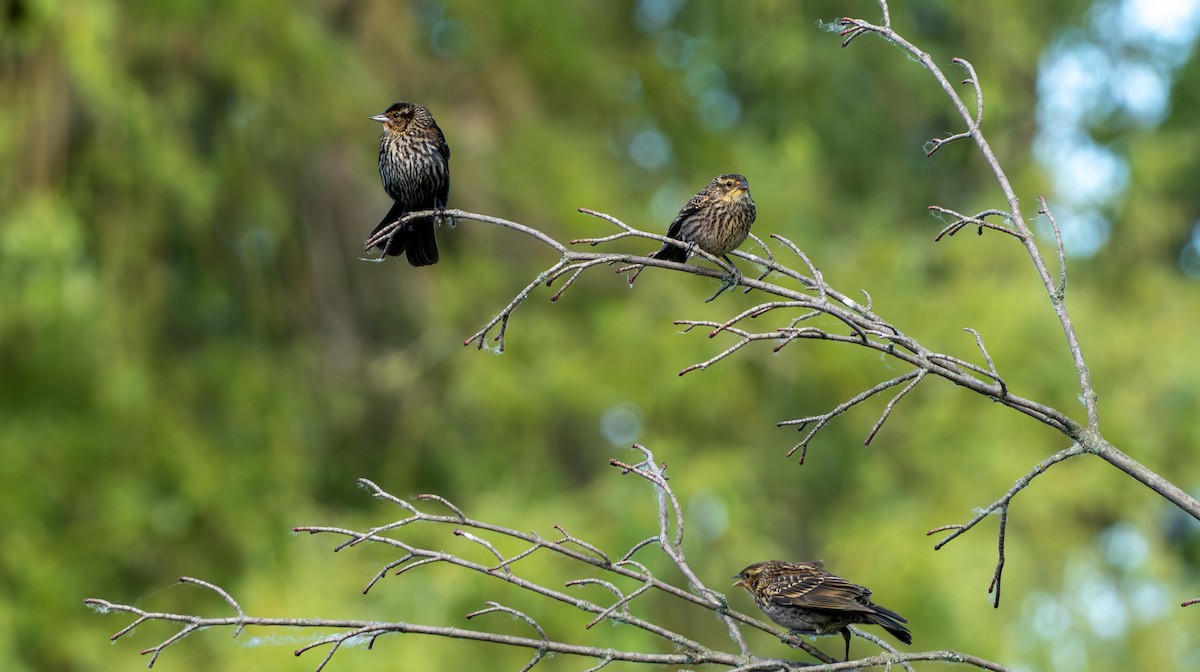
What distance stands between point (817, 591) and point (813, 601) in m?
0.06

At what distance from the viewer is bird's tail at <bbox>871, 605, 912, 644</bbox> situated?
3050 mm

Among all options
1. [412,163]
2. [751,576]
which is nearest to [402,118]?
[412,163]

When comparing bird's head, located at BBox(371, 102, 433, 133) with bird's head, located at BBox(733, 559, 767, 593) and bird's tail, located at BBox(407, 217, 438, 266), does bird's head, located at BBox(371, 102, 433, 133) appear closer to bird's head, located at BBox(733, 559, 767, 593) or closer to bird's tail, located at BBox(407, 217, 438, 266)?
bird's tail, located at BBox(407, 217, 438, 266)

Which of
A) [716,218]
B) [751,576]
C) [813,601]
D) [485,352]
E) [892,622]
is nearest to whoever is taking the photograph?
[892,622]

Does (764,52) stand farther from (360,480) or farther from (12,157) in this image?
(360,480)

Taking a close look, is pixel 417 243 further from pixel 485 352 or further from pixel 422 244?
pixel 485 352

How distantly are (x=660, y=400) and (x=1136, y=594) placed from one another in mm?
4177

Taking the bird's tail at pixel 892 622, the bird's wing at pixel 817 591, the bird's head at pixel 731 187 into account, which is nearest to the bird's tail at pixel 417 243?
the bird's head at pixel 731 187

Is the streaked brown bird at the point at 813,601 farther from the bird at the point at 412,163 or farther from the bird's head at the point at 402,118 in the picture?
the bird's head at the point at 402,118

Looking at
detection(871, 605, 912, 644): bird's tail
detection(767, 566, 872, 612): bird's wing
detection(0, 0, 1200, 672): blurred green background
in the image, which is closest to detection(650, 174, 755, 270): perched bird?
detection(767, 566, 872, 612): bird's wing

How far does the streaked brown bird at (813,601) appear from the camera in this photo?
10.9ft

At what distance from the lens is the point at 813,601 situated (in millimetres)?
3596

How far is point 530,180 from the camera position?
9.06 meters

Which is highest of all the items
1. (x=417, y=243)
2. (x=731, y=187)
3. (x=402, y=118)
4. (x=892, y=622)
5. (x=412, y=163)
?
(x=731, y=187)
